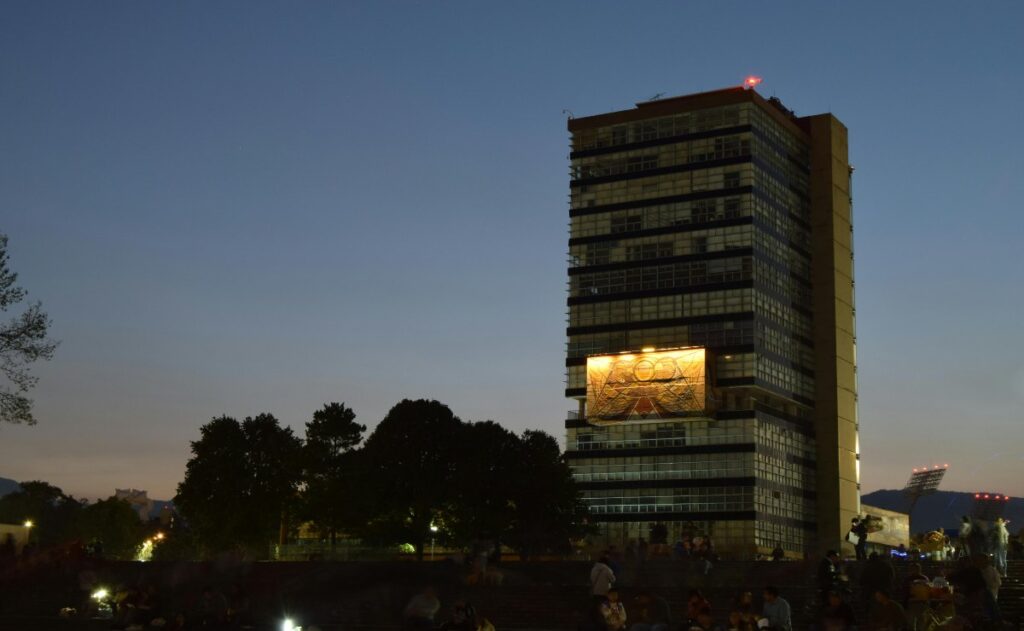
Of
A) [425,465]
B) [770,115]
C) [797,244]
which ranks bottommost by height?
[425,465]

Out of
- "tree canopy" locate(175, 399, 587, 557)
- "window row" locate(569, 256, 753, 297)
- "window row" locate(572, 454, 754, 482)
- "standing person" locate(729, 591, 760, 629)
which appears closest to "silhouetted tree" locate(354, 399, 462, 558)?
"tree canopy" locate(175, 399, 587, 557)

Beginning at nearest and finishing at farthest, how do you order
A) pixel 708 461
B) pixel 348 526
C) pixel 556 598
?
1. pixel 556 598
2. pixel 348 526
3. pixel 708 461

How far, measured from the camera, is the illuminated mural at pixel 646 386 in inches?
4803

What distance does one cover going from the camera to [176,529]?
573 ft

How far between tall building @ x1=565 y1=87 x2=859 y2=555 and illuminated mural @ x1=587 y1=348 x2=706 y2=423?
15cm

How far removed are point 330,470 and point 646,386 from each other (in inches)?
1738

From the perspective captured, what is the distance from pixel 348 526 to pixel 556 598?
43.6 metres

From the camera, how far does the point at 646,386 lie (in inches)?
4897

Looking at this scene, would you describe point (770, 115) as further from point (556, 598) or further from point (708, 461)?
point (556, 598)

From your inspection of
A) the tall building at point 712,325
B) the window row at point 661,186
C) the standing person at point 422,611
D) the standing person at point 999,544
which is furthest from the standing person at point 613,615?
the window row at point 661,186

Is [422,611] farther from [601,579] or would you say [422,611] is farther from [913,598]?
[913,598]

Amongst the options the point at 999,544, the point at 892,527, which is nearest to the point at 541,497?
the point at 999,544

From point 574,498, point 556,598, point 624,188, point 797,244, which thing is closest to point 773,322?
point 797,244

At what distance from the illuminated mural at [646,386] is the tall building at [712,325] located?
0.15 m
